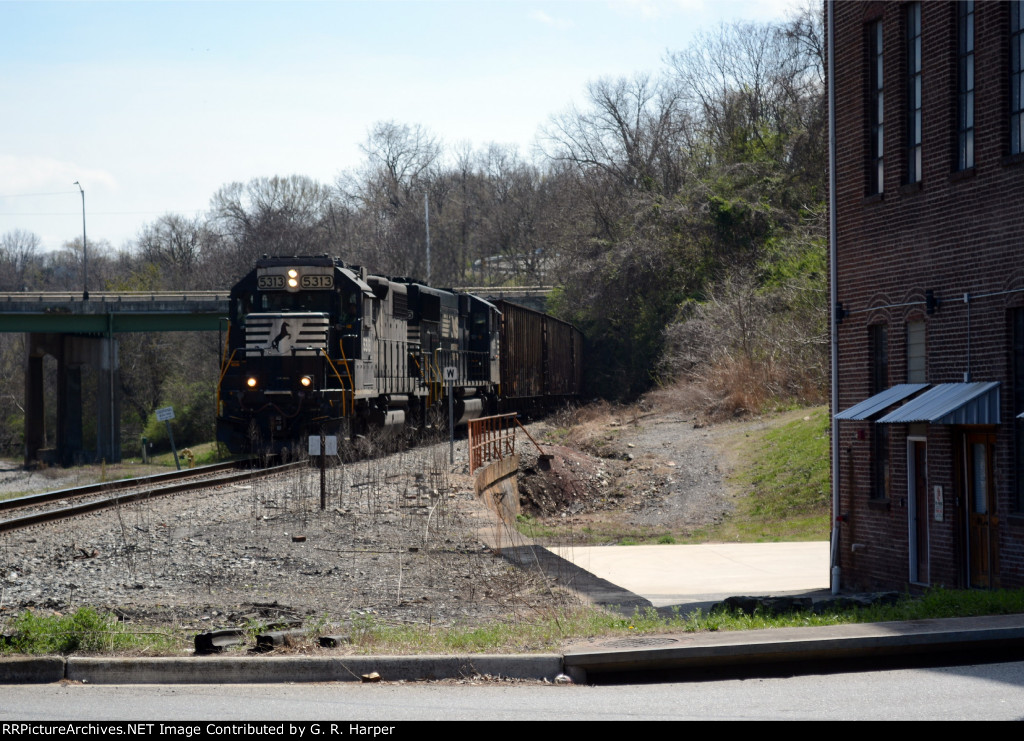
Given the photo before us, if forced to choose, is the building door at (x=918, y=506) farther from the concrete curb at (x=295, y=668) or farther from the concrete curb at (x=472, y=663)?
the concrete curb at (x=295, y=668)

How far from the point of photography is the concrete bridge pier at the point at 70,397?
180ft

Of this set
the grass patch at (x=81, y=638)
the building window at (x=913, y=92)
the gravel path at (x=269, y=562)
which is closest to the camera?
the grass patch at (x=81, y=638)

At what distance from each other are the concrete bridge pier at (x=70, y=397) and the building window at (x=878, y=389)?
44.7 metres

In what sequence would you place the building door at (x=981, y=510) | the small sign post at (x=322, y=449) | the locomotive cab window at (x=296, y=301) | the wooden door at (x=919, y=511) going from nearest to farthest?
the building door at (x=981, y=510) < the wooden door at (x=919, y=511) < the small sign post at (x=322, y=449) < the locomotive cab window at (x=296, y=301)

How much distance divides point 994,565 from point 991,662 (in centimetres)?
569

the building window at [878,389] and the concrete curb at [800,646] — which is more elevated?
the building window at [878,389]

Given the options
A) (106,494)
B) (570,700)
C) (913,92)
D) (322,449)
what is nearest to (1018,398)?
(913,92)

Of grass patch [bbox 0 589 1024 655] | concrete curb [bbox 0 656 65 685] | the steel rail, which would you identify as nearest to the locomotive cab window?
the steel rail

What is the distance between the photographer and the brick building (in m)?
13.3

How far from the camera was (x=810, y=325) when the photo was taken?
40.0 meters

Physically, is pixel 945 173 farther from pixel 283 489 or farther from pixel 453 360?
pixel 453 360

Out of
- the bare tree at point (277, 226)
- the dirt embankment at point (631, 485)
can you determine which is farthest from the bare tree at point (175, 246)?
the dirt embankment at point (631, 485)

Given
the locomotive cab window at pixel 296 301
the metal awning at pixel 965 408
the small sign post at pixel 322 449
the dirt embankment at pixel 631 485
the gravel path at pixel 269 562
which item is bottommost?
the dirt embankment at pixel 631 485

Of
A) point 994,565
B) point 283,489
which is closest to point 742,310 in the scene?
point 283,489
